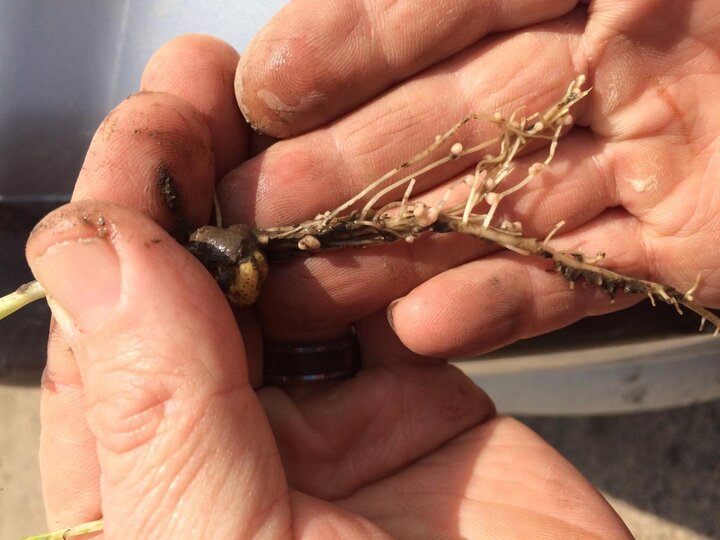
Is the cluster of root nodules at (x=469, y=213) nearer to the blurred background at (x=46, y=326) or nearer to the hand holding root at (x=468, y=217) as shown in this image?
the hand holding root at (x=468, y=217)

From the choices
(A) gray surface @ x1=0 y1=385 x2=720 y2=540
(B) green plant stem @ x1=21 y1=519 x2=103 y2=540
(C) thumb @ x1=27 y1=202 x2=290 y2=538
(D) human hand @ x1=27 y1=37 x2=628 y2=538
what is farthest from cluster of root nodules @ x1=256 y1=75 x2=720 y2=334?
(A) gray surface @ x1=0 y1=385 x2=720 y2=540

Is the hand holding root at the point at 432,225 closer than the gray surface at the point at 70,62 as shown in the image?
Yes

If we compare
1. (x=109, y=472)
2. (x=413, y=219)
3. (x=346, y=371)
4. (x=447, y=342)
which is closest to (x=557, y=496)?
(x=447, y=342)

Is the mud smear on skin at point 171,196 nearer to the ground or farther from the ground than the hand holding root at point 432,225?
farther from the ground

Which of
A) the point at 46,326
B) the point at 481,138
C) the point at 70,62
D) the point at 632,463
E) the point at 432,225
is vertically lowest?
the point at 632,463

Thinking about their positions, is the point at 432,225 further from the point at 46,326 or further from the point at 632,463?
the point at 632,463

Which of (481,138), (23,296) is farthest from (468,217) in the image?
(23,296)

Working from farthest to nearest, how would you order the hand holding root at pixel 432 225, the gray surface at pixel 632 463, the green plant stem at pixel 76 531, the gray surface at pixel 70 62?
1. the gray surface at pixel 632 463
2. the gray surface at pixel 70 62
3. the hand holding root at pixel 432 225
4. the green plant stem at pixel 76 531

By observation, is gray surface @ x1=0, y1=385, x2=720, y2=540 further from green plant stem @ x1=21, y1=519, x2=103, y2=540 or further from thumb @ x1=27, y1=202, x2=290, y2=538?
thumb @ x1=27, y1=202, x2=290, y2=538

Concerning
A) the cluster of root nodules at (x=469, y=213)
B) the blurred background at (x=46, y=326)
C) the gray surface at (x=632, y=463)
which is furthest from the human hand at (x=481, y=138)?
the gray surface at (x=632, y=463)
